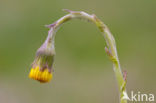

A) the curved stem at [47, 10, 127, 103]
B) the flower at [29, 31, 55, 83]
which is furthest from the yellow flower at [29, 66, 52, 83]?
the curved stem at [47, 10, 127, 103]

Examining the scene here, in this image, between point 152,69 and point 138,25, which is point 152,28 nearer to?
point 138,25

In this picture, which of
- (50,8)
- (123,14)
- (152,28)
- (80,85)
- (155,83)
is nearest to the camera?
(155,83)

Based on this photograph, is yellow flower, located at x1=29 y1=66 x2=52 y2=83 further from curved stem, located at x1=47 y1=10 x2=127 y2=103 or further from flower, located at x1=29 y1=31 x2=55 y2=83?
curved stem, located at x1=47 y1=10 x2=127 y2=103

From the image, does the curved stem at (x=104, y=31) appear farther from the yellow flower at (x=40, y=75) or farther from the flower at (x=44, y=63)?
the yellow flower at (x=40, y=75)

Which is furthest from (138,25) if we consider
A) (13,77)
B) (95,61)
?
(13,77)

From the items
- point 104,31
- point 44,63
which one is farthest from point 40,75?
point 104,31

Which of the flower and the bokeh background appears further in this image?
the bokeh background
